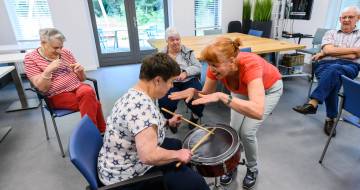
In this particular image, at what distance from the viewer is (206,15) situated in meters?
5.89

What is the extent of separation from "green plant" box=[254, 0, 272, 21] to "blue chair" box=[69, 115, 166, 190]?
16.0ft

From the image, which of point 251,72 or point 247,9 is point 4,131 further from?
point 247,9

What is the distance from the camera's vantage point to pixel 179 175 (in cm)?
119

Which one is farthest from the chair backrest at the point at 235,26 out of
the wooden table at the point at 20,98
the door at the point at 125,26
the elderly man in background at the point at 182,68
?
the wooden table at the point at 20,98

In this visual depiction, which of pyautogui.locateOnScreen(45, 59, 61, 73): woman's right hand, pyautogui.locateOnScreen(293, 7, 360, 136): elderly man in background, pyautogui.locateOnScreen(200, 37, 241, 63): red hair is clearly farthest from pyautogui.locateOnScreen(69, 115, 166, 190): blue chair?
pyautogui.locateOnScreen(293, 7, 360, 136): elderly man in background

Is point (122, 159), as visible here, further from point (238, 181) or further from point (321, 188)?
point (321, 188)

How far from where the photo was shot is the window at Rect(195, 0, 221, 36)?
5.76 meters

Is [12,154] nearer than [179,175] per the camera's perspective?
No

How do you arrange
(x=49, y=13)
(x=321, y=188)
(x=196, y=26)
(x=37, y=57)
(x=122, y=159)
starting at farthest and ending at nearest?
1. (x=196, y=26)
2. (x=49, y=13)
3. (x=37, y=57)
4. (x=321, y=188)
5. (x=122, y=159)

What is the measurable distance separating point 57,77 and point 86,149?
1.43 meters

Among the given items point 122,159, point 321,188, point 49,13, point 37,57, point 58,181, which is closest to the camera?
point 122,159

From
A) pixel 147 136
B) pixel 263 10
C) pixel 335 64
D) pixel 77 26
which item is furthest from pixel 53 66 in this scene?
pixel 263 10

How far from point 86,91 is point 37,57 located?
56 centimetres

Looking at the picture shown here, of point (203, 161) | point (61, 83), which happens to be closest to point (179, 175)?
point (203, 161)
